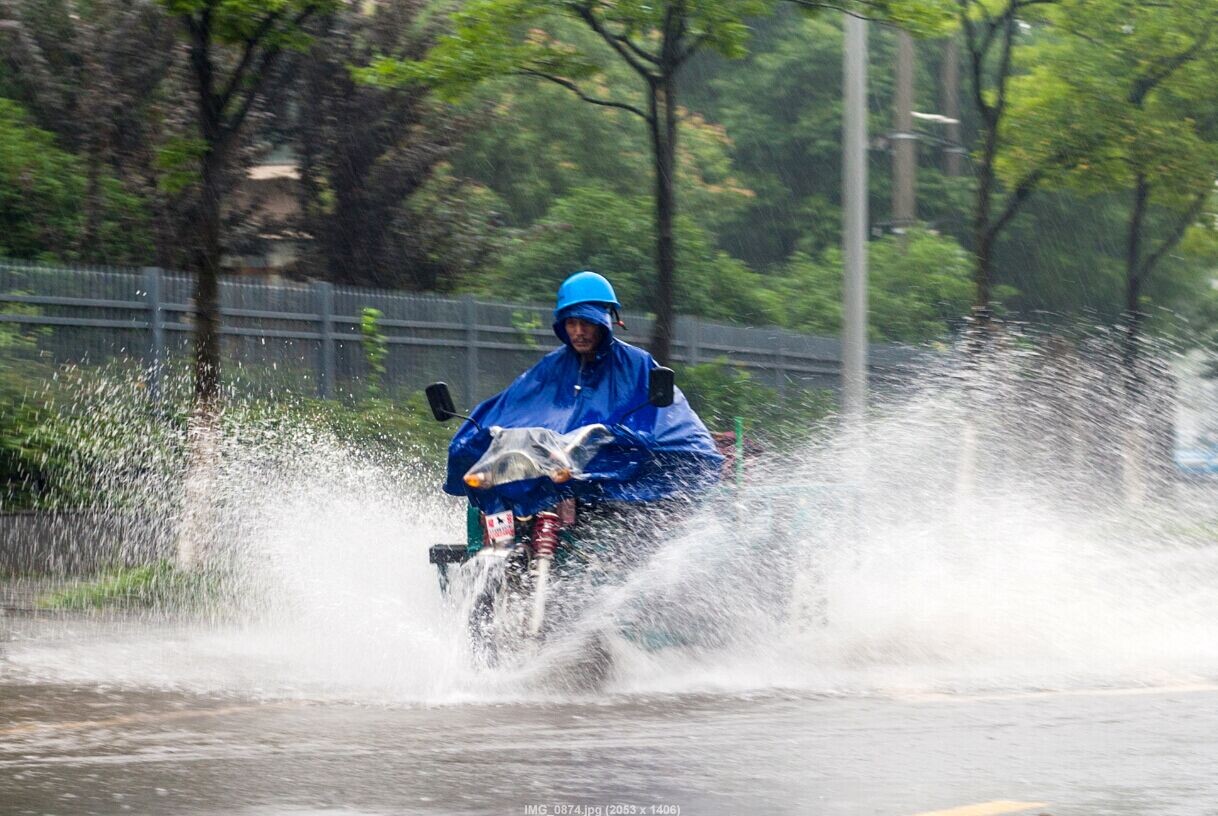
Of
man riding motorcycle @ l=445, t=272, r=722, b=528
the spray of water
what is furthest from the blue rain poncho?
the spray of water

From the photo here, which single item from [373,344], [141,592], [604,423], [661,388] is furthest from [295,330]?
[661,388]

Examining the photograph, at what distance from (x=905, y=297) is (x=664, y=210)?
40.8 feet

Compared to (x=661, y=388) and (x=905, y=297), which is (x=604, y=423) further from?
(x=905, y=297)

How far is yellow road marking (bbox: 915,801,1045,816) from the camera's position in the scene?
17.9ft

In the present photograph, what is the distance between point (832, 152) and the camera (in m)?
39.9

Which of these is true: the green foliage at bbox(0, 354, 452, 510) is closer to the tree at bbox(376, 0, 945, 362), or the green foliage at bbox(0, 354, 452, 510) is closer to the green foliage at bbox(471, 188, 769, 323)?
the tree at bbox(376, 0, 945, 362)

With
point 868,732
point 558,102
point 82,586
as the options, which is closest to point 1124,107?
point 558,102

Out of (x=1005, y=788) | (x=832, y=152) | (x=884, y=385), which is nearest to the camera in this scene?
(x=1005, y=788)

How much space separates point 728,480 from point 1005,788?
4.10 metres

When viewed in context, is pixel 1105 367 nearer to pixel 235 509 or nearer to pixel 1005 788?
pixel 235 509

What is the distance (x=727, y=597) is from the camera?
9062 millimetres

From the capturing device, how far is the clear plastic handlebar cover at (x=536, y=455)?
8.33m

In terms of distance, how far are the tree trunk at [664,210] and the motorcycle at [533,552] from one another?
7.33 meters

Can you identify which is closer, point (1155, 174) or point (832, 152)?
point (1155, 174)
